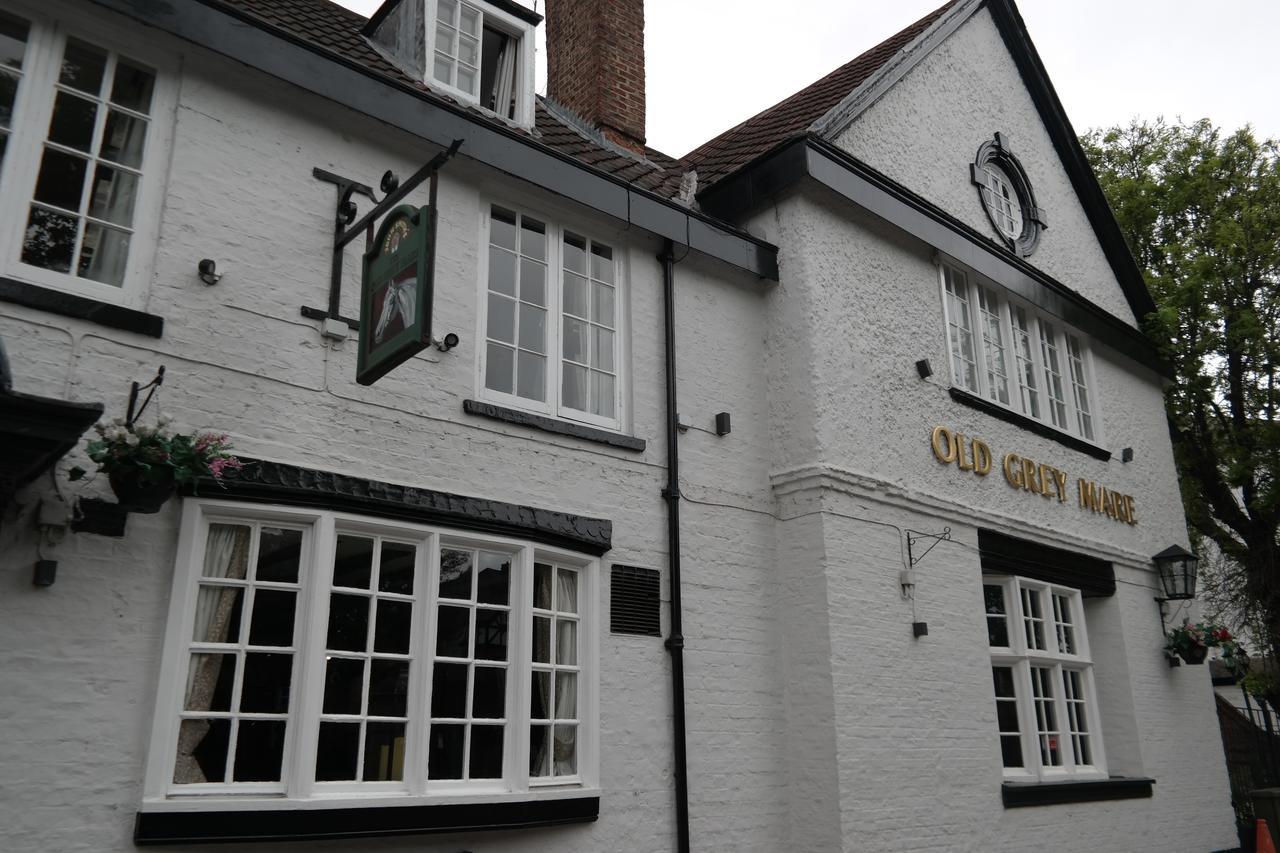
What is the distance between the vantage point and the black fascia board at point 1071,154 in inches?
547

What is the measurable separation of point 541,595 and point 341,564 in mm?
1617

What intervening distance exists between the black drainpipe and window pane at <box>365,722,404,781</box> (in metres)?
2.32

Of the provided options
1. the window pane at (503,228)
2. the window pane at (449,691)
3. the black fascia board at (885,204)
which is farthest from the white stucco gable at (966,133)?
the window pane at (449,691)

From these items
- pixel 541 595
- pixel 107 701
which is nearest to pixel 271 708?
pixel 107 701

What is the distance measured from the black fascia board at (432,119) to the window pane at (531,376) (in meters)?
1.40

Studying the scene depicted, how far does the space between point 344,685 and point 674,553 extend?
298 centimetres

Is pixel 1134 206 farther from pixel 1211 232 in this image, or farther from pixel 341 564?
pixel 341 564

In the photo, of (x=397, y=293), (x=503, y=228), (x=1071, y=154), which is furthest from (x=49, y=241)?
(x=1071, y=154)

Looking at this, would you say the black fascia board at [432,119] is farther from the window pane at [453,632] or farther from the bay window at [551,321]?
the window pane at [453,632]

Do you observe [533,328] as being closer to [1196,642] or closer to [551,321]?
[551,321]

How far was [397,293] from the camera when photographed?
604cm

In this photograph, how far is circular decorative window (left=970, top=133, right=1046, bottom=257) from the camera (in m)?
12.6

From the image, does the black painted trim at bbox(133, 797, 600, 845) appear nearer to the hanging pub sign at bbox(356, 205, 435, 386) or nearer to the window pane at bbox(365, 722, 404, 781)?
the window pane at bbox(365, 722, 404, 781)

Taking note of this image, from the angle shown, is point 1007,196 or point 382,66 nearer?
point 382,66
